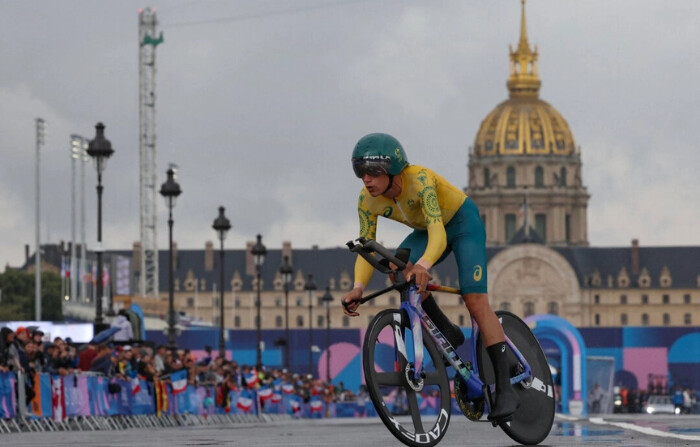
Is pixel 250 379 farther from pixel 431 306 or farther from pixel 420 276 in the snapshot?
pixel 420 276

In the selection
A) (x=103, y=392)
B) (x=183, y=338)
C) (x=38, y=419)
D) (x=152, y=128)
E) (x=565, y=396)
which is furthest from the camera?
(x=152, y=128)

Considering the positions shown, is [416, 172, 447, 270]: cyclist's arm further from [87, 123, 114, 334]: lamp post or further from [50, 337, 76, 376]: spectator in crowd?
[87, 123, 114, 334]: lamp post

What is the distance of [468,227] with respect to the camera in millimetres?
10852

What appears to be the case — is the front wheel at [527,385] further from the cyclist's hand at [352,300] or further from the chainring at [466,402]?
the cyclist's hand at [352,300]

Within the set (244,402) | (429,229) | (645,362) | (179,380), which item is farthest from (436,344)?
(645,362)

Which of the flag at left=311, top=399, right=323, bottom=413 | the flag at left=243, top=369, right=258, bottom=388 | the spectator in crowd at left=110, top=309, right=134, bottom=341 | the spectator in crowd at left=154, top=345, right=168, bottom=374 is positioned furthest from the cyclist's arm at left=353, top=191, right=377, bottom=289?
the flag at left=311, top=399, right=323, bottom=413

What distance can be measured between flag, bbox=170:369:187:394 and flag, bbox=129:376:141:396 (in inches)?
89.2

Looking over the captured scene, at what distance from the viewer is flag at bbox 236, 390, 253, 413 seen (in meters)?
36.0

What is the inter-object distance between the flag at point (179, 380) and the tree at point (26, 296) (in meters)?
110

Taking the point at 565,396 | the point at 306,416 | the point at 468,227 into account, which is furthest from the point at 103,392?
the point at 565,396

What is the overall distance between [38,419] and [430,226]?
13.8 m

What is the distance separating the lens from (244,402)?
3650cm

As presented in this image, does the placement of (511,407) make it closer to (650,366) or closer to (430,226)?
(430,226)

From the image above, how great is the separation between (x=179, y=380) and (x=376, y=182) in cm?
2012
